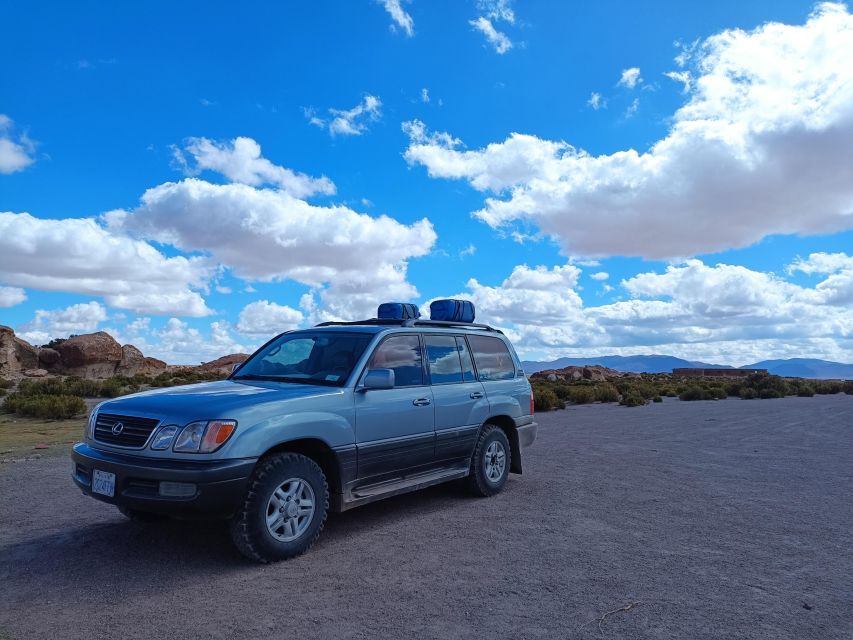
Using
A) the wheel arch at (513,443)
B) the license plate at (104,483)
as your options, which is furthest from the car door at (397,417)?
the license plate at (104,483)

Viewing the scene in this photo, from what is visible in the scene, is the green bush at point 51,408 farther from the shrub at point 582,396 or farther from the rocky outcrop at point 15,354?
the rocky outcrop at point 15,354

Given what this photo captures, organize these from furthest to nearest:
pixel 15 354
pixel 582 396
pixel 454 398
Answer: pixel 15 354 → pixel 582 396 → pixel 454 398

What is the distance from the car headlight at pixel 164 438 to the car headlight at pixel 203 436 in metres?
0.06

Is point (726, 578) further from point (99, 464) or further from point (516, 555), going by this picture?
point (99, 464)

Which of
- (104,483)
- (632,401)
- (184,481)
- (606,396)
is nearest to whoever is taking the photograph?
(184,481)

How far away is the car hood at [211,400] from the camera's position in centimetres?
456

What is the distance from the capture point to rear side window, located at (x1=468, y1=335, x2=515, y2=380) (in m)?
7.24

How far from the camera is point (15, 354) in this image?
4134cm

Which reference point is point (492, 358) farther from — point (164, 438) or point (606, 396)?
point (606, 396)

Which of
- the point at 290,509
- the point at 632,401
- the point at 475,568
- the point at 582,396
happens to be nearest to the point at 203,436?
the point at 290,509

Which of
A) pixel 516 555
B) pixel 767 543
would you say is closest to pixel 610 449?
pixel 767 543

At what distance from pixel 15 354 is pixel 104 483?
44.2m

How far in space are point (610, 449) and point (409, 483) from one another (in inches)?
245

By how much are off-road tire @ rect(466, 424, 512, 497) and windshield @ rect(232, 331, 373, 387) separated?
1.93m
